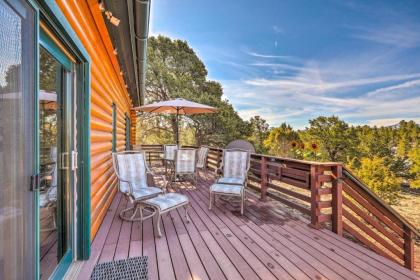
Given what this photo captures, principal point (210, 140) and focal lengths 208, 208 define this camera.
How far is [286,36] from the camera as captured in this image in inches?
455

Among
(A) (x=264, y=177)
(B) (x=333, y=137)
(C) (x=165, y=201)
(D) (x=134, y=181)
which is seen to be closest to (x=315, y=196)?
(A) (x=264, y=177)

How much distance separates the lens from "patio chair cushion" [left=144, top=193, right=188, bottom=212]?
277 centimetres

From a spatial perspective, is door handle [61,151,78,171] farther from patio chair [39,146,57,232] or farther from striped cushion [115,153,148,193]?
striped cushion [115,153,148,193]

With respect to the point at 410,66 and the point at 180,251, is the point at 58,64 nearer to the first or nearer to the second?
the point at 180,251

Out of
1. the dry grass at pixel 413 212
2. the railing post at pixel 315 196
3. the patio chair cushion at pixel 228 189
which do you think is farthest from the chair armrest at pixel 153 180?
the dry grass at pixel 413 212

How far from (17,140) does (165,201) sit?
2108mm

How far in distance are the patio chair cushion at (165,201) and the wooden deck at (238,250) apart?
1.10 feet

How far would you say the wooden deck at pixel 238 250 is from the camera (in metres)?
1.96

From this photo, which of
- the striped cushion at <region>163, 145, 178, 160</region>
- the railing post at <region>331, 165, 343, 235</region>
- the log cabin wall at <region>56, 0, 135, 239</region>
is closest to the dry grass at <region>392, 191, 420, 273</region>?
the railing post at <region>331, 165, 343, 235</region>

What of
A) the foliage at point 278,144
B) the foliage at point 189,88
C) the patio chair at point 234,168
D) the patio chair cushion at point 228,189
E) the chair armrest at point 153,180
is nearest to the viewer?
the chair armrest at point 153,180

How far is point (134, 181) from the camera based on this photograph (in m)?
3.52

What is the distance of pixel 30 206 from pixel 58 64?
125cm

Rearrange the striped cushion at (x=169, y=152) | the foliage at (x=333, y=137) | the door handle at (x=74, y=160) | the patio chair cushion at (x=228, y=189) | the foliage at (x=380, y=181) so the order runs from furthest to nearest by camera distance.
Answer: the foliage at (x=333, y=137), the foliage at (x=380, y=181), the striped cushion at (x=169, y=152), the patio chair cushion at (x=228, y=189), the door handle at (x=74, y=160)

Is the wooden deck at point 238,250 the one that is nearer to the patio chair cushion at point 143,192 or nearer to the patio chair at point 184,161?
the patio chair cushion at point 143,192
